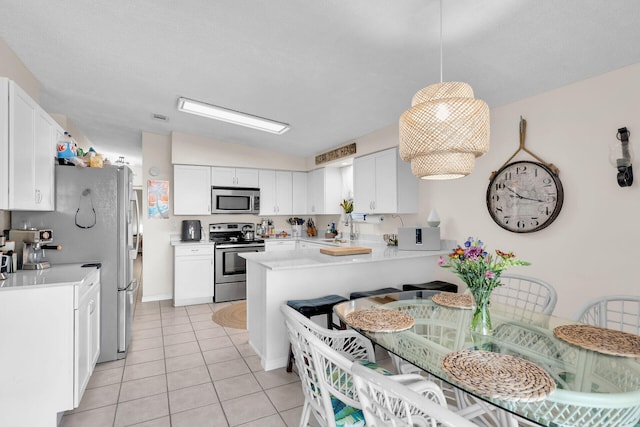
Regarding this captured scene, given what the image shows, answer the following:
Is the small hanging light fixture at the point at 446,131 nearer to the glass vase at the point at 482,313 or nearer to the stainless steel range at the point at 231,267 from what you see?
the glass vase at the point at 482,313

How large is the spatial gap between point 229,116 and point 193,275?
2359 millimetres

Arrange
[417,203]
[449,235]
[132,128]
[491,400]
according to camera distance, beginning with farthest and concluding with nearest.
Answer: [132,128]
[417,203]
[449,235]
[491,400]

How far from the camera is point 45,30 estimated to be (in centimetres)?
253

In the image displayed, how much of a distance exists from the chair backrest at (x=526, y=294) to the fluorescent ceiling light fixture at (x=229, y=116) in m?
3.08

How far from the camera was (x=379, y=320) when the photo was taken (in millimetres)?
1773

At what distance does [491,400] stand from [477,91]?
253 centimetres

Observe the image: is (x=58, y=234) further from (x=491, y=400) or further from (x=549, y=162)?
(x=549, y=162)

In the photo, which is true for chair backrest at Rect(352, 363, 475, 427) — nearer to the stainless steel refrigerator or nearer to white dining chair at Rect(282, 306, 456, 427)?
white dining chair at Rect(282, 306, 456, 427)

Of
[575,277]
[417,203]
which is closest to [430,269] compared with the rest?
[417,203]

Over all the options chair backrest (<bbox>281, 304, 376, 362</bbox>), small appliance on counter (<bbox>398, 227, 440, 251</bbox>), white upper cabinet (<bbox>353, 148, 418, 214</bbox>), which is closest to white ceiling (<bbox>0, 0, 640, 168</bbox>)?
white upper cabinet (<bbox>353, 148, 418, 214</bbox>)

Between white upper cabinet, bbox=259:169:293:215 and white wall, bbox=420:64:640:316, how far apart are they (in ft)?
11.8

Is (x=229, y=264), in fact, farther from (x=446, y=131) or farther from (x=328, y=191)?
(x=446, y=131)

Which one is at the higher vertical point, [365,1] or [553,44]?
[365,1]

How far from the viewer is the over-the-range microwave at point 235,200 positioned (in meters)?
5.31
